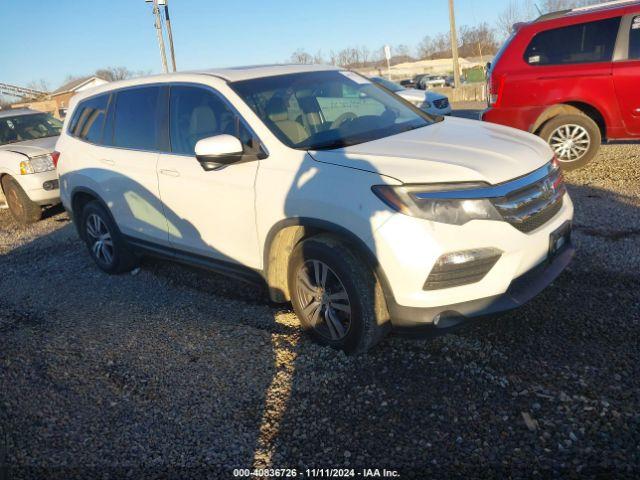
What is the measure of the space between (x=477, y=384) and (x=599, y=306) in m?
1.31

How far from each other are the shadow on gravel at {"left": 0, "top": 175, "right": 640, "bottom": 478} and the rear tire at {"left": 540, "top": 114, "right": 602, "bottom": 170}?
2.97 metres

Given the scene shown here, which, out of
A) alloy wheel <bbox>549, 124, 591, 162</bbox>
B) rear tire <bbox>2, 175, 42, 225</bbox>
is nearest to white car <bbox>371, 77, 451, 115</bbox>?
alloy wheel <bbox>549, 124, 591, 162</bbox>

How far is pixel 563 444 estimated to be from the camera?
8.04 feet

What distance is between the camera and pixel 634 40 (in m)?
6.63

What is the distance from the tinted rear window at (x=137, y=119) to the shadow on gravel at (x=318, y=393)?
144 centimetres

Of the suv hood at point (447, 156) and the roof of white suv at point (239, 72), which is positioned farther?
the roof of white suv at point (239, 72)

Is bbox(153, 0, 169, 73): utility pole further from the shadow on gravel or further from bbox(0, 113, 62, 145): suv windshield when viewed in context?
the shadow on gravel

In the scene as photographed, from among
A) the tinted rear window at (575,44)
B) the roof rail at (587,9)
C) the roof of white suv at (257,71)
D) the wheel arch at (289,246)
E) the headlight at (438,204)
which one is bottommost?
the wheel arch at (289,246)

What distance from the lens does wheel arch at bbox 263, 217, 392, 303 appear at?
2996 millimetres

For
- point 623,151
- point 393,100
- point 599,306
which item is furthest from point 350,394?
point 623,151

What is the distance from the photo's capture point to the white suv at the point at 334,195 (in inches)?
113

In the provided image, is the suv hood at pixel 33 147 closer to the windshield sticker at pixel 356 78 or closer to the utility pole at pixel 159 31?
the windshield sticker at pixel 356 78

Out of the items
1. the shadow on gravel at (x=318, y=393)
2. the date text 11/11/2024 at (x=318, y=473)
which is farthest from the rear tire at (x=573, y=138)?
the date text 11/11/2024 at (x=318, y=473)

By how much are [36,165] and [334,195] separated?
637 cm
